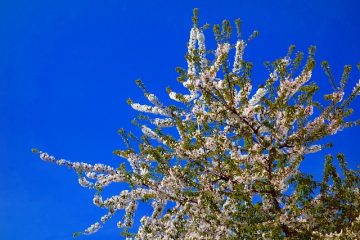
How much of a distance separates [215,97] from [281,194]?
268cm

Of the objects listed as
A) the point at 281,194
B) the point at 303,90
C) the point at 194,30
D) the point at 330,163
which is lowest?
the point at 281,194

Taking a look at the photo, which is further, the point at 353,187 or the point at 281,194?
the point at 353,187

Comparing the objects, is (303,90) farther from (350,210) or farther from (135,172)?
(135,172)

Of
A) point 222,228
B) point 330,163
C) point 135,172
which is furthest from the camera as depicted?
point 330,163

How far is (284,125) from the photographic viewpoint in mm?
11086

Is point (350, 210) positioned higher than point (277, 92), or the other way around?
point (277, 92)

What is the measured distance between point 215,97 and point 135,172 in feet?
8.36

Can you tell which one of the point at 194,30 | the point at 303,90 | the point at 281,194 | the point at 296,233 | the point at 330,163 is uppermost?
the point at 194,30

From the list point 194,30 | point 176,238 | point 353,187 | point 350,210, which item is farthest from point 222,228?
point 194,30

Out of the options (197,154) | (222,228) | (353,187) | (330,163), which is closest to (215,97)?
(197,154)

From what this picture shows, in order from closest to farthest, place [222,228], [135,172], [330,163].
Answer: [222,228]
[135,172]
[330,163]

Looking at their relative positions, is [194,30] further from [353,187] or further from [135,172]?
[353,187]

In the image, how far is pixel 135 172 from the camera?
37.3 feet

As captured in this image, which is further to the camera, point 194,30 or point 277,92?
point 194,30
